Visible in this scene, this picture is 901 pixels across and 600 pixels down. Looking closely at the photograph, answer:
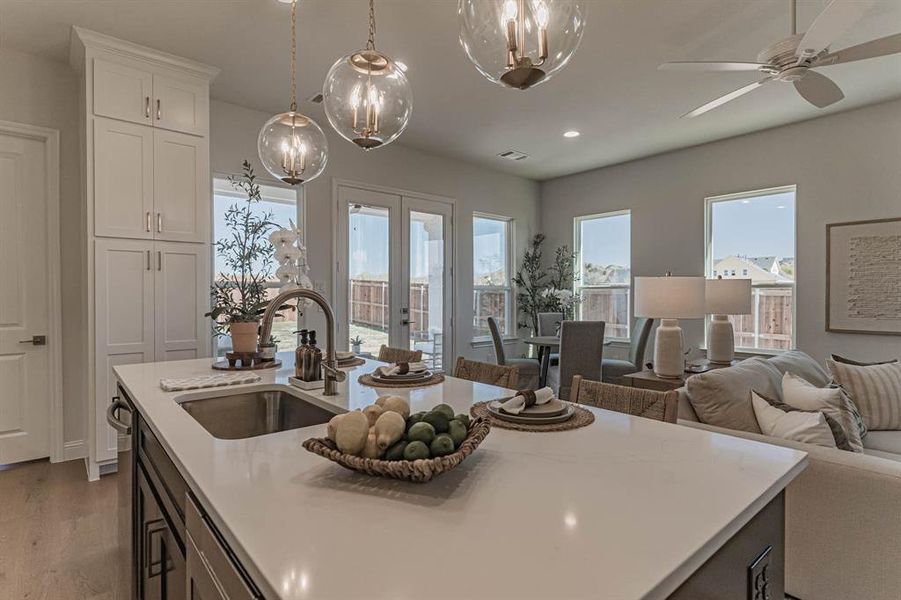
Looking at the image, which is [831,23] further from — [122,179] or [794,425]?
[122,179]

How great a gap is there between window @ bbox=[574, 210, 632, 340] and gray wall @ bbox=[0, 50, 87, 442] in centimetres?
510

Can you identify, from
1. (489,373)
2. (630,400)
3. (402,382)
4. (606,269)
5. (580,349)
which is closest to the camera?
(630,400)

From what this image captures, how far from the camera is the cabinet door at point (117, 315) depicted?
3.07 m

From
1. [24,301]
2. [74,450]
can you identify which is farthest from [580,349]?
[24,301]

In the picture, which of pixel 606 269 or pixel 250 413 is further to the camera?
pixel 606 269

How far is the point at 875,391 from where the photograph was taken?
263cm

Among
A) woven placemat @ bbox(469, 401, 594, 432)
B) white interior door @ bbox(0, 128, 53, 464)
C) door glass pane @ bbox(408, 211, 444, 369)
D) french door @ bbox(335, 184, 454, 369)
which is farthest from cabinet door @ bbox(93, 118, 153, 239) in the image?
woven placemat @ bbox(469, 401, 594, 432)

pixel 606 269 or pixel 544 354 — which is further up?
pixel 606 269

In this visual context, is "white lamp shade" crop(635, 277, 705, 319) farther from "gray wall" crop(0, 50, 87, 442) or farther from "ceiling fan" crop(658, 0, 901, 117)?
"gray wall" crop(0, 50, 87, 442)

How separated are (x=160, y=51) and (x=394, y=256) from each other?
2.69 meters

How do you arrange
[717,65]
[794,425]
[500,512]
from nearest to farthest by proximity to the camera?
[500,512], [794,425], [717,65]

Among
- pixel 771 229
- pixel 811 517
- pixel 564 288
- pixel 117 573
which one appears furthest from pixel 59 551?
pixel 771 229

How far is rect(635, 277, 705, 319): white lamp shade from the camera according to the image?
288 cm

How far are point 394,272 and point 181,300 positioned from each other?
2.24 m
